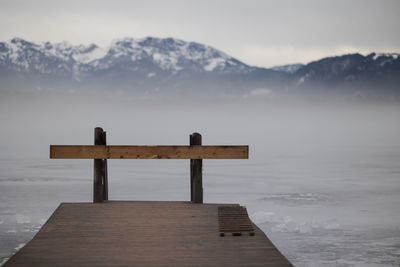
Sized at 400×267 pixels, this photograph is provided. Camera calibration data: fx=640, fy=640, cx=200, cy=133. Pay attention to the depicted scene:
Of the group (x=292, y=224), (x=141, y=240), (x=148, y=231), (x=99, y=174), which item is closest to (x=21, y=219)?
(x=292, y=224)

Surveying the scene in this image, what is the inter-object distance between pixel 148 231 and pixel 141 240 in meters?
Answer: 0.51

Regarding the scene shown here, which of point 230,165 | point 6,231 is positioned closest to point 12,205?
point 6,231

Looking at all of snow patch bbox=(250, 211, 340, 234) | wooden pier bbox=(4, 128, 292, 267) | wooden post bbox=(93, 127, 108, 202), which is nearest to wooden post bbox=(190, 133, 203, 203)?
wooden pier bbox=(4, 128, 292, 267)

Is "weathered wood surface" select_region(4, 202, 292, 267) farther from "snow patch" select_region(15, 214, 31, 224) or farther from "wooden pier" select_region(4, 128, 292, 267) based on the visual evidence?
"snow patch" select_region(15, 214, 31, 224)

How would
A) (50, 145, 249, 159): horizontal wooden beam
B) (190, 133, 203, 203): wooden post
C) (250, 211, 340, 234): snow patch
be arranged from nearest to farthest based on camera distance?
(50, 145, 249, 159): horizontal wooden beam, (190, 133, 203, 203): wooden post, (250, 211, 340, 234): snow patch

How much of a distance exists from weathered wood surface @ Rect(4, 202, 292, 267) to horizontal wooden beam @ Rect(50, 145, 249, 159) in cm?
97

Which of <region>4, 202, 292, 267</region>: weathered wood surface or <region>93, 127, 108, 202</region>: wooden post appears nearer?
<region>4, 202, 292, 267</region>: weathered wood surface

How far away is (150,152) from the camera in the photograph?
487 inches

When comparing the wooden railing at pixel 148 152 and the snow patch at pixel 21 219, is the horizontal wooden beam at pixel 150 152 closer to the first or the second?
the wooden railing at pixel 148 152

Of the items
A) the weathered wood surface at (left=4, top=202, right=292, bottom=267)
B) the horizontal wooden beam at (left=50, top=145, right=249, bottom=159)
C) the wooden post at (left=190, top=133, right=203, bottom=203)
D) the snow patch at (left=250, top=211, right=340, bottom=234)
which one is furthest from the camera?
the snow patch at (left=250, top=211, right=340, bottom=234)

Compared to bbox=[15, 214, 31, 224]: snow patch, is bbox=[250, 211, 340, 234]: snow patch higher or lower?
lower

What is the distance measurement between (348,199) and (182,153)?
20.3 meters

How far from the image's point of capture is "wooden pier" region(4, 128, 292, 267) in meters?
9.16

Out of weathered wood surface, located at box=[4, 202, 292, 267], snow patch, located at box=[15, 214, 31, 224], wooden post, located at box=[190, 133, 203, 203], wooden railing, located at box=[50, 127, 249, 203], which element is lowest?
snow patch, located at box=[15, 214, 31, 224]
